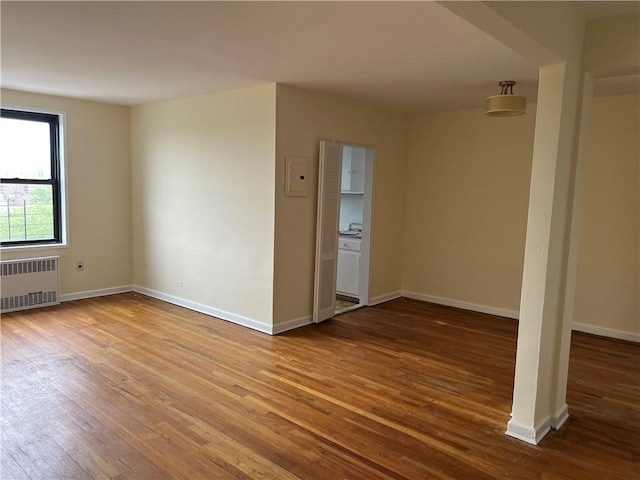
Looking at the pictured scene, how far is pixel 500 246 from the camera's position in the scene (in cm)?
547

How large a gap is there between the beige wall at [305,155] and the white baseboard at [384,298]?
130 mm

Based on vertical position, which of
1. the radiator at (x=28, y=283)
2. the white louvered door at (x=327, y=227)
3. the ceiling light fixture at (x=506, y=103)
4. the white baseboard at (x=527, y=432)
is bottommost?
the white baseboard at (x=527, y=432)

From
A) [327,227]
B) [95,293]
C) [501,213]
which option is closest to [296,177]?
[327,227]

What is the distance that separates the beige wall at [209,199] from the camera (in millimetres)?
4590

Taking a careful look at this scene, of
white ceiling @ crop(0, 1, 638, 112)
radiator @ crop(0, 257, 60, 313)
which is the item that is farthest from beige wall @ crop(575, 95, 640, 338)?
radiator @ crop(0, 257, 60, 313)

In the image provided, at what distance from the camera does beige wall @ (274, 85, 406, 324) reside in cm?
449

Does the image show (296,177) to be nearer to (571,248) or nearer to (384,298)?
(384,298)

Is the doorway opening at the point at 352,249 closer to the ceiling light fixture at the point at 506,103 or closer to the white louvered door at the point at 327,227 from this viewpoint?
the white louvered door at the point at 327,227

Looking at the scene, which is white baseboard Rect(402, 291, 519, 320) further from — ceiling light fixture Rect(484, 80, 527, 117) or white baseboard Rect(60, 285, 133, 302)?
white baseboard Rect(60, 285, 133, 302)

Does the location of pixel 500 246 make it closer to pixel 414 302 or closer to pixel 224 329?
pixel 414 302

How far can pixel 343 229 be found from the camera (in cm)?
676

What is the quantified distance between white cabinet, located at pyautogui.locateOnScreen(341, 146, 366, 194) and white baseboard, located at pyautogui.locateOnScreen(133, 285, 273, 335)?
2398 millimetres

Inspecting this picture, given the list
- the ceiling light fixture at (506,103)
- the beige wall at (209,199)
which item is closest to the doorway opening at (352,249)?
the beige wall at (209,199)

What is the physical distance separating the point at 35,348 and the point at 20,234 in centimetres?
195
